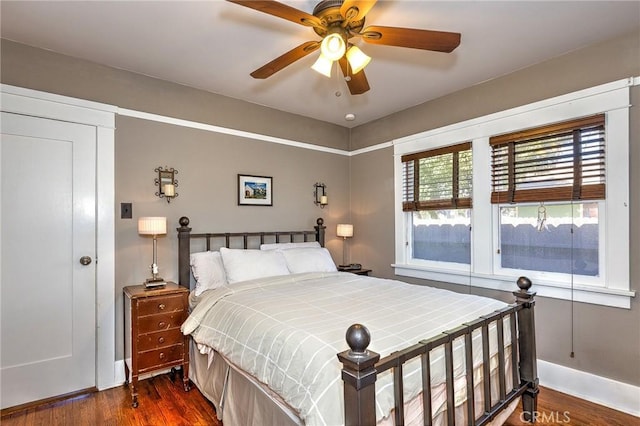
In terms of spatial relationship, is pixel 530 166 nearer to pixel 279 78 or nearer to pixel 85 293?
pixel 279 78

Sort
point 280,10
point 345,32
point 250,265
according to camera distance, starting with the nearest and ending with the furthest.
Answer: point 280,10
point 345,32
point 250,265

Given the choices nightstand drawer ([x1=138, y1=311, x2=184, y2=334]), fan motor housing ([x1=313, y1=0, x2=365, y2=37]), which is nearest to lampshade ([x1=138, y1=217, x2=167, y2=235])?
nightstand drawer ([x1=138, y1=311, x2=184, y2=334])

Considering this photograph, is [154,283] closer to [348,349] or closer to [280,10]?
[348,349]

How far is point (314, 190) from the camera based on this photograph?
4188mm

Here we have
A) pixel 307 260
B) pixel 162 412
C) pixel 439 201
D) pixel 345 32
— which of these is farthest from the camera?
pixel 439 201

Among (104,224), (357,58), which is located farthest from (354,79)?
(104,224)

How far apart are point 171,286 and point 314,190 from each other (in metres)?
2.09

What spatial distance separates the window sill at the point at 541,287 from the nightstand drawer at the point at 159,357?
2529 mm

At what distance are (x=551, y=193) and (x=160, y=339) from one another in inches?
134

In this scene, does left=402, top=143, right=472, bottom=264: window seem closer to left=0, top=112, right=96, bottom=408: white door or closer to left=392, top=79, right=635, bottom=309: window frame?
left=392, top=79, right=635, bottom=309: window frame

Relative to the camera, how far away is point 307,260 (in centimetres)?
335

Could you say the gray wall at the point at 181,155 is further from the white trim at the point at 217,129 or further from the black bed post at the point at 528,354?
the black bed post at the point at 528,354

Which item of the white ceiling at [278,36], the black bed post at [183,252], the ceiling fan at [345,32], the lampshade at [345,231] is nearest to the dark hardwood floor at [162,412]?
the black bed post at [183,252]

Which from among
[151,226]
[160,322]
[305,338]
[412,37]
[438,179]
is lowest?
[160,322]
